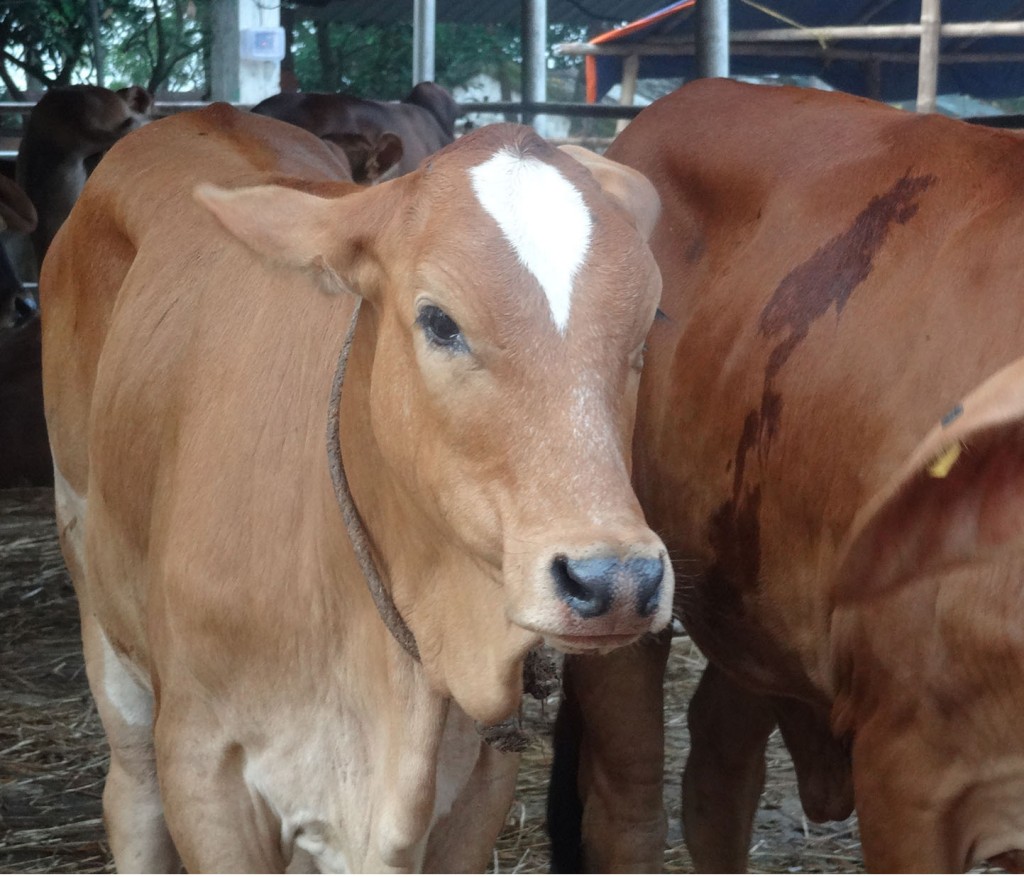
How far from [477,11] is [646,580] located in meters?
14.6

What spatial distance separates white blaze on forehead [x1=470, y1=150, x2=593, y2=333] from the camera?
2.13 metres

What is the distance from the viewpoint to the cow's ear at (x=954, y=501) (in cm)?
205

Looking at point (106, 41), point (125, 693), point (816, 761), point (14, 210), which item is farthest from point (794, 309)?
point (106, 41)

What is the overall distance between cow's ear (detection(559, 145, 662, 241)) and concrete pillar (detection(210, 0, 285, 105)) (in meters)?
10.1

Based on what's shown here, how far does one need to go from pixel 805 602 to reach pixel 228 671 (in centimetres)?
115

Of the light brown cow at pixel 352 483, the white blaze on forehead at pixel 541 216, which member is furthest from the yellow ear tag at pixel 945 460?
the white blaze on forehead at pixel 541 216

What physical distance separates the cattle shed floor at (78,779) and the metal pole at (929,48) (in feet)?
12.4

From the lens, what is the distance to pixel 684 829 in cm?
407

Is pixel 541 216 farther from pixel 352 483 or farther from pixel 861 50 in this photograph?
pixel 861 50

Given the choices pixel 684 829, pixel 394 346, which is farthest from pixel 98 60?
pixel 394 346

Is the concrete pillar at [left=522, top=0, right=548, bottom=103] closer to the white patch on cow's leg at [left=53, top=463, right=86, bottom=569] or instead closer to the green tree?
the green tree

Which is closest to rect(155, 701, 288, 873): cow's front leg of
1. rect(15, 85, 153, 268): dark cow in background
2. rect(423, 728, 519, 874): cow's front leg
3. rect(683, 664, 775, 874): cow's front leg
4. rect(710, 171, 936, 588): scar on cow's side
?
rect(423, 728, 519, 874): cow's front leg

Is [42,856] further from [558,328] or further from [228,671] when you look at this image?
[558,328]

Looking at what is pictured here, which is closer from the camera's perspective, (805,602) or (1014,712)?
(1014,712)
